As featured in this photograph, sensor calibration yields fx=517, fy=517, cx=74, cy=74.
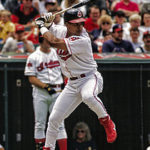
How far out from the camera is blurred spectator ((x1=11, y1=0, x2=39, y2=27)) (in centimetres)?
1194

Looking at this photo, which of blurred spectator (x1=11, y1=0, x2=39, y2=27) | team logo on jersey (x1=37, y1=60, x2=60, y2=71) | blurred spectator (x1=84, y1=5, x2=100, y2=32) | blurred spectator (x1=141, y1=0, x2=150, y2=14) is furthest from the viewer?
blurred spectator (x1=11, y1=0, x2=39, y2=27)

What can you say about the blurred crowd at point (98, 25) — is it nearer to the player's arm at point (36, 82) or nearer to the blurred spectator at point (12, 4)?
the blurred spectator at point (12, 4)

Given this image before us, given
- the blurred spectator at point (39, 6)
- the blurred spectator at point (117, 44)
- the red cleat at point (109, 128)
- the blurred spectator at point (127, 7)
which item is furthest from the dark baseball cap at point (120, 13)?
the red cleat at point (109, 128)

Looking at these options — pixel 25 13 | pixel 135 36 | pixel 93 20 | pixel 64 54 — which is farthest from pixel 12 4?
pixel 64 54

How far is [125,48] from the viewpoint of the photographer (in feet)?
31.7

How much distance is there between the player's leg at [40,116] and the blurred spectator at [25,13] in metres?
3.82

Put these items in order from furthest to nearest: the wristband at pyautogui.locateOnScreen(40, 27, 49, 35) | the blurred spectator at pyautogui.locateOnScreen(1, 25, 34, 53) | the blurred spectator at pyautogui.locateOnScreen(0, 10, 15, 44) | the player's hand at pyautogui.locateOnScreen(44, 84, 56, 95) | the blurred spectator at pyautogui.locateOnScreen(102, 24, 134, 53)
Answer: the blurred spectator at pyautogui.locateOnScreen(0, 10, 15, 44), the blurred spectator at pyautogui.locateOnScreen(1, 25, 34, 53), the blurred spectator at pyautogui.locateOnScreen(102, 24, 134, 53), the player's hand at pyautogui.locateOnScreen(44, 84, 56, 95), the wristband at pyautogui.locateOnScreen(40, 27, 49, 35)

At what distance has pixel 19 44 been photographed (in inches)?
398

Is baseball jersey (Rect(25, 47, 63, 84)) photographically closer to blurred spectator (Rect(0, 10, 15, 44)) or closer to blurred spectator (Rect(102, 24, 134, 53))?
blurred spectator (Rect(102, 24, 134, 53))

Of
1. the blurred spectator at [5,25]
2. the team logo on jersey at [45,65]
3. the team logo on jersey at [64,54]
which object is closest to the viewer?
the team logo on jersey at [64,54]

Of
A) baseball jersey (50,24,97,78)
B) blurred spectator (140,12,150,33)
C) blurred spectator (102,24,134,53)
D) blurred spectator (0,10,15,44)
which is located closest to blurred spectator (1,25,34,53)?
blurred spectator (0,10,15,44)

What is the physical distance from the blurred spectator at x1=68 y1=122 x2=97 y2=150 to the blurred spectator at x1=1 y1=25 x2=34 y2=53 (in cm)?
198

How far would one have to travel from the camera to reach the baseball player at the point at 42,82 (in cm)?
838

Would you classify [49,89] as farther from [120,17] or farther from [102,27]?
[120,17]
